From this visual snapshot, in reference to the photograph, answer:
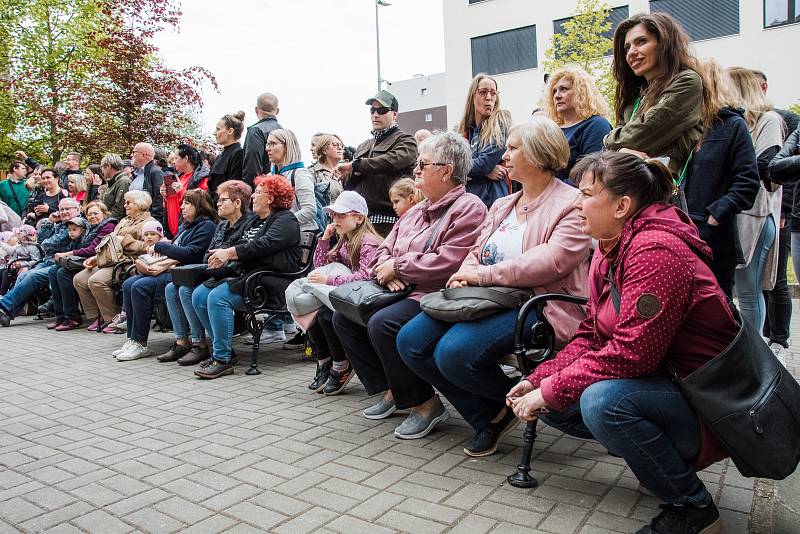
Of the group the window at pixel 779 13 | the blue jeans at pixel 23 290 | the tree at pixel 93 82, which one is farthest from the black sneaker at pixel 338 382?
the window at pixel 779 13

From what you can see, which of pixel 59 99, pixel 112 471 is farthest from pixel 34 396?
pixel 59 99

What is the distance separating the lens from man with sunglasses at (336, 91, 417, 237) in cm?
569

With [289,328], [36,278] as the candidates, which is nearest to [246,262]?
[289,328]

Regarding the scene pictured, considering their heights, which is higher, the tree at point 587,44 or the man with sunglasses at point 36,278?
the tree at point 587,44

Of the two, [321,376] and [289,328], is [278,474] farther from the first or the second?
[289,328]

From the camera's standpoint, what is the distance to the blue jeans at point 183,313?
6.09 meters

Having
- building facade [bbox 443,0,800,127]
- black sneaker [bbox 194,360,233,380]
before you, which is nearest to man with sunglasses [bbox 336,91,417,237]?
black sneaker [bbox 194,360,233,380]

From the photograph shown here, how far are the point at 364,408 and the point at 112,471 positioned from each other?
66.8 inches

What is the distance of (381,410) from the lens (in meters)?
4.28

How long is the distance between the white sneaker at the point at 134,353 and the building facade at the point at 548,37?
15997 mm

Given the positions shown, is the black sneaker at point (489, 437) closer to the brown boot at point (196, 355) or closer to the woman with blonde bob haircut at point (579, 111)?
the woman with blonde bob haircut at point (579, 111)

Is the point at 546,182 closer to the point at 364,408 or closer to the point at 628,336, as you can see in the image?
the point at 628,336

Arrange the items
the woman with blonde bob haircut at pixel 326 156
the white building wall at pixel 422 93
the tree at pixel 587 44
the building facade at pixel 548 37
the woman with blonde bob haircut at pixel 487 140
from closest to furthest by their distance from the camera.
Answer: the woman with blonde bob haircut at pixel 487 140 → the woman with blonde bob haircut at pixel 326 156 → the tree at pixel 587 44 → the building facade at pixel 548 37 → the white building wall at pixel 422 93

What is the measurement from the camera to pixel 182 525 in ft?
9.01
